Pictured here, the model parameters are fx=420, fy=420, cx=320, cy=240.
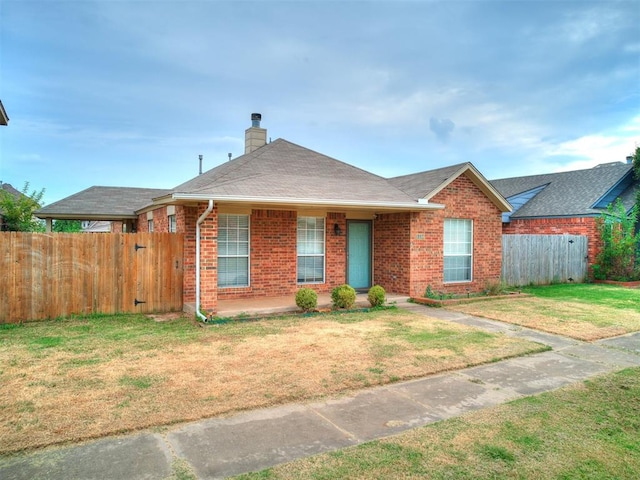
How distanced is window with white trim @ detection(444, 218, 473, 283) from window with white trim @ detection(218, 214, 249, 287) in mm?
6214

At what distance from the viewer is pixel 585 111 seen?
17.1 meters

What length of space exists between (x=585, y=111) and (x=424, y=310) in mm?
12356

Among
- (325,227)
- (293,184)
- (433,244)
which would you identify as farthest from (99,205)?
(433,244)

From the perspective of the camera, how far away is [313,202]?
33.0 ft

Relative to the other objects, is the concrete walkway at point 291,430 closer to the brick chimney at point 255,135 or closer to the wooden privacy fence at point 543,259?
the wooden privacy fence at point 543,259

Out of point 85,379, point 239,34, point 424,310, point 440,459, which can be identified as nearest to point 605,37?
point 424,310

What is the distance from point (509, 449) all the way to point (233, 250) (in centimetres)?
877

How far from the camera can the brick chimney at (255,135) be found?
595 inches

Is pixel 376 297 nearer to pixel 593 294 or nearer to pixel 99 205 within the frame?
pixel 593 294

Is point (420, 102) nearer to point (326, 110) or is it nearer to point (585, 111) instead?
point (326, 110)

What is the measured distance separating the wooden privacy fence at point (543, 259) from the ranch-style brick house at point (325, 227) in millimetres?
1910

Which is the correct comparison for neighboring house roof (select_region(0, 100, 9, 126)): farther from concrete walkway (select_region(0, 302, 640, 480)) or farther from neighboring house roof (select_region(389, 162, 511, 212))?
neighboring house roof (select_region(389, 162, 511, 212))

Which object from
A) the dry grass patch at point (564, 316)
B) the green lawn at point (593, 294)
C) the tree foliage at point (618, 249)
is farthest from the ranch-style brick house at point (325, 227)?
the tree foliage at point (618, 249)

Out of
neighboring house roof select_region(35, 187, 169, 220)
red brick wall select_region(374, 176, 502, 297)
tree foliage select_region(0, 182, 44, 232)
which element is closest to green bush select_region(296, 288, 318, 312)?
red brick wall select_region(374, 176, 502, 297)
